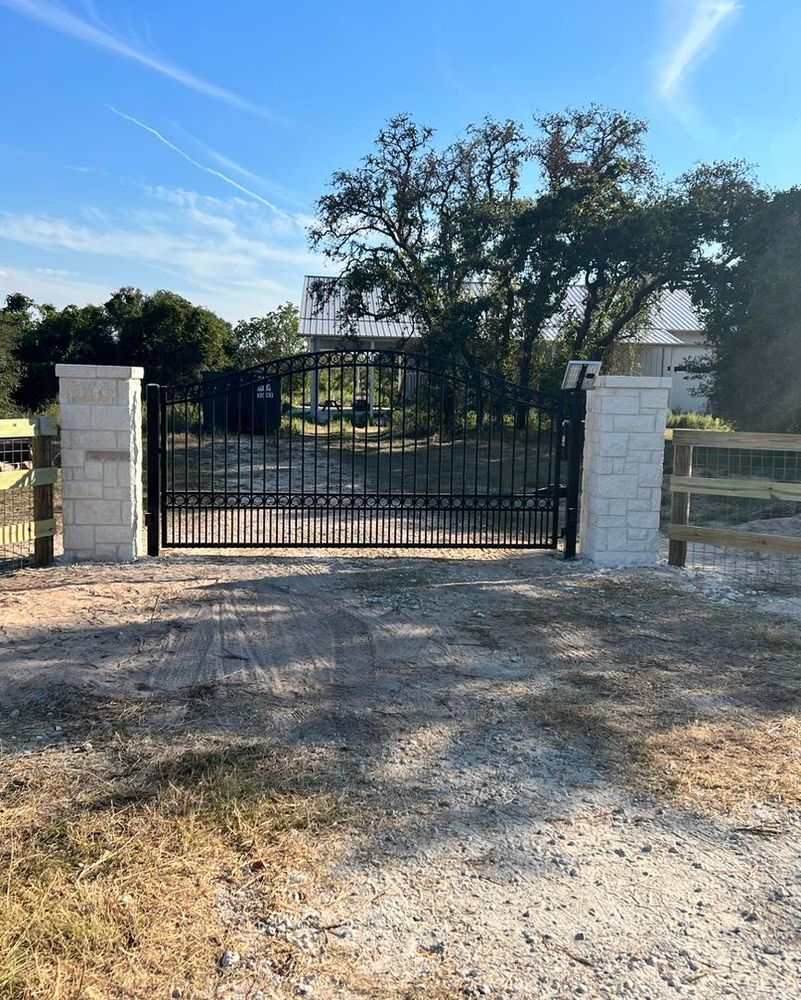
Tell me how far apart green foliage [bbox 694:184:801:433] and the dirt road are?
1030 cm

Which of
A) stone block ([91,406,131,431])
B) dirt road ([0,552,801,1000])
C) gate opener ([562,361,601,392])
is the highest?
gate opener ([562,361,601,392])

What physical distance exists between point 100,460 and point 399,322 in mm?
15041

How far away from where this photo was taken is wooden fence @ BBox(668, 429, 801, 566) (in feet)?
23.7

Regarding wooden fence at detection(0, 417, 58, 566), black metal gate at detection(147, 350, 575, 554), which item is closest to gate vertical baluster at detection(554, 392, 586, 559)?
black metal gate at detection(147, 350, 575, 554)

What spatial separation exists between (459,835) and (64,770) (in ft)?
5.52

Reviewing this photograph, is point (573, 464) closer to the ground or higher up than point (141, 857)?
higher up

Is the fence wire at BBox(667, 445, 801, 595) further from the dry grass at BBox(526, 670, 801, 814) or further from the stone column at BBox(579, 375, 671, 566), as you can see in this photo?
the dry grass at BBox(526, 670, 801, 814)

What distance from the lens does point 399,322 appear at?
21.4 meters

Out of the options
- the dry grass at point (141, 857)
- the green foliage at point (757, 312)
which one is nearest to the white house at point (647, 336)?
the green foliage at point (757, 312)

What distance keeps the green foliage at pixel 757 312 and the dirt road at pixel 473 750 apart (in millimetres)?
10302

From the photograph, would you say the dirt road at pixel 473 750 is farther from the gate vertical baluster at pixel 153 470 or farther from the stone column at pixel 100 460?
the gate vertical baluster at pixel 153 470

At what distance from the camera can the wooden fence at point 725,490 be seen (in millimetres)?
7230

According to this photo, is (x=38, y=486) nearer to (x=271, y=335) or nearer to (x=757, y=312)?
(x=757, y=312)

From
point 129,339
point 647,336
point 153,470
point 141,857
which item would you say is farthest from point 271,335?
point 141,857
